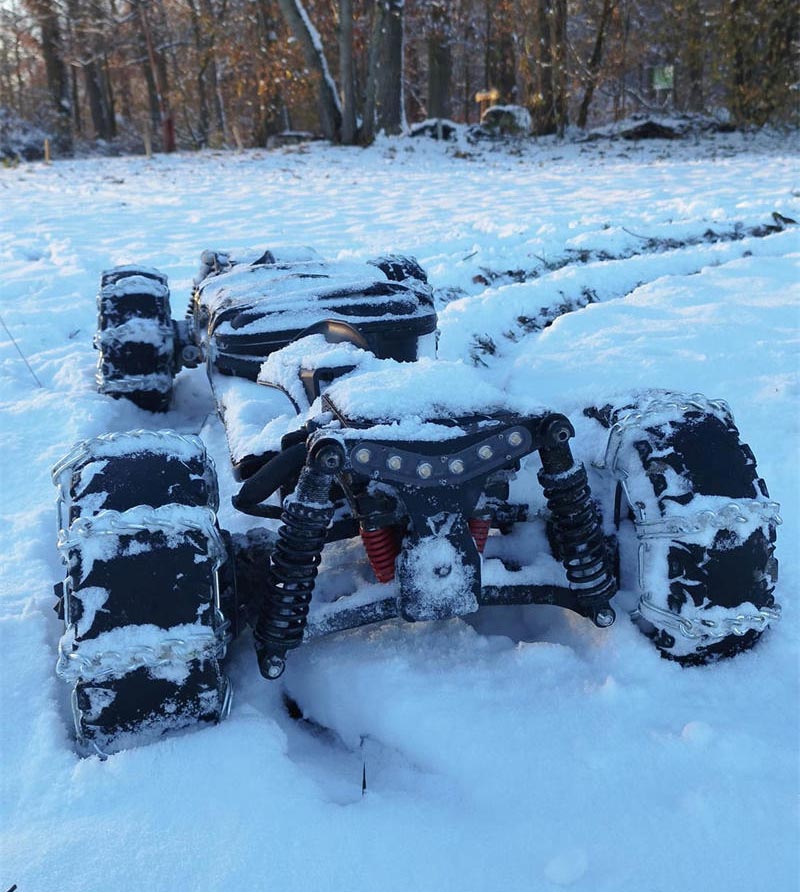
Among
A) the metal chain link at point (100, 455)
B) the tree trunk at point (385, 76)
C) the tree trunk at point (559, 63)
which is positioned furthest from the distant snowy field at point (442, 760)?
the tree trunk at point (385, 76)

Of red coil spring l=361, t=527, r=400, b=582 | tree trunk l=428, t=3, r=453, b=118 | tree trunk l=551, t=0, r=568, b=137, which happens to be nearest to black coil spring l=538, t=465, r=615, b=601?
red coil spring l=361, t=527, r=400, b=582

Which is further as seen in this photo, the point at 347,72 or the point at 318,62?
the point at 318,62

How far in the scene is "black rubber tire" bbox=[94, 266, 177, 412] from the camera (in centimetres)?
400

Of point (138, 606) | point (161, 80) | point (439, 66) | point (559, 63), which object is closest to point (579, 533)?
point (138, 606)

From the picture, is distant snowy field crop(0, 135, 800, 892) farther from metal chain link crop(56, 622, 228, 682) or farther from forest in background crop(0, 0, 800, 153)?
forest in background crop(0, 0, 800, 153)

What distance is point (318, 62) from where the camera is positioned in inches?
734

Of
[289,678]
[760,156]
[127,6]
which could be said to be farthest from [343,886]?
[127,6]

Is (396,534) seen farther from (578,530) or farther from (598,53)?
(598,53)

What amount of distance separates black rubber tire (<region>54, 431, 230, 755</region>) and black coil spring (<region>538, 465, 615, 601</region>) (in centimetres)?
77

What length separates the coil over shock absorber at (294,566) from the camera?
178 cm

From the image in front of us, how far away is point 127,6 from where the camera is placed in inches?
1153

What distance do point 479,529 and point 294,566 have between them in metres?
0.49

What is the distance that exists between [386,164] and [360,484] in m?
14.9

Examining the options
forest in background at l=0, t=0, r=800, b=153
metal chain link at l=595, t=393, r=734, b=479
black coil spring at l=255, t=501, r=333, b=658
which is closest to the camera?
black coil spring at l=255, t=501, r=333, b=658
